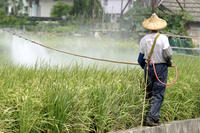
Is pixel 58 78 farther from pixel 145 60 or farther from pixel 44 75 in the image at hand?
pixel 145 60

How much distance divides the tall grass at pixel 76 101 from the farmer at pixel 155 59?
0.75 feet

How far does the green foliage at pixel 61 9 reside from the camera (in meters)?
10.2

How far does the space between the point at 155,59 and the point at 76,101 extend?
5.08 ft

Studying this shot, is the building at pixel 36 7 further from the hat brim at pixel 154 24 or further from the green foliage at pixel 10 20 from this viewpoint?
the hat brim at pixel 154 24

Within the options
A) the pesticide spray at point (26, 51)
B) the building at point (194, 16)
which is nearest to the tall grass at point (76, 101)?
the pesticide spray at point (26, 51)

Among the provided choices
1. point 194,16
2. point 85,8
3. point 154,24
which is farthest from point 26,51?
point 194,16

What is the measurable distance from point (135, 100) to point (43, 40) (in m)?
4.78

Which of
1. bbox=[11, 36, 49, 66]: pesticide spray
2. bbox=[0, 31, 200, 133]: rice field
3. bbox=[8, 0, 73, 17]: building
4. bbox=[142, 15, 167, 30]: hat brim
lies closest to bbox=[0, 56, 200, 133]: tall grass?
bbox=[0, 31, 200, 133]: rice field

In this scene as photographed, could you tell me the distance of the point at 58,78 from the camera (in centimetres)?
661

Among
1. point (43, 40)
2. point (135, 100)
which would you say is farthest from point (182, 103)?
point (43, 40)

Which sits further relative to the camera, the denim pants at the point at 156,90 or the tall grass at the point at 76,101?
the denim pants at the point at 156,90

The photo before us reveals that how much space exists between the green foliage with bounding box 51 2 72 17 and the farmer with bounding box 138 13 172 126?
4013mm

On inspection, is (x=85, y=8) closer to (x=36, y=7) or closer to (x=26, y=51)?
(x=36, y=7)

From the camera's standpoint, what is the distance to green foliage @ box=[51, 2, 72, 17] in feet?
33.3
